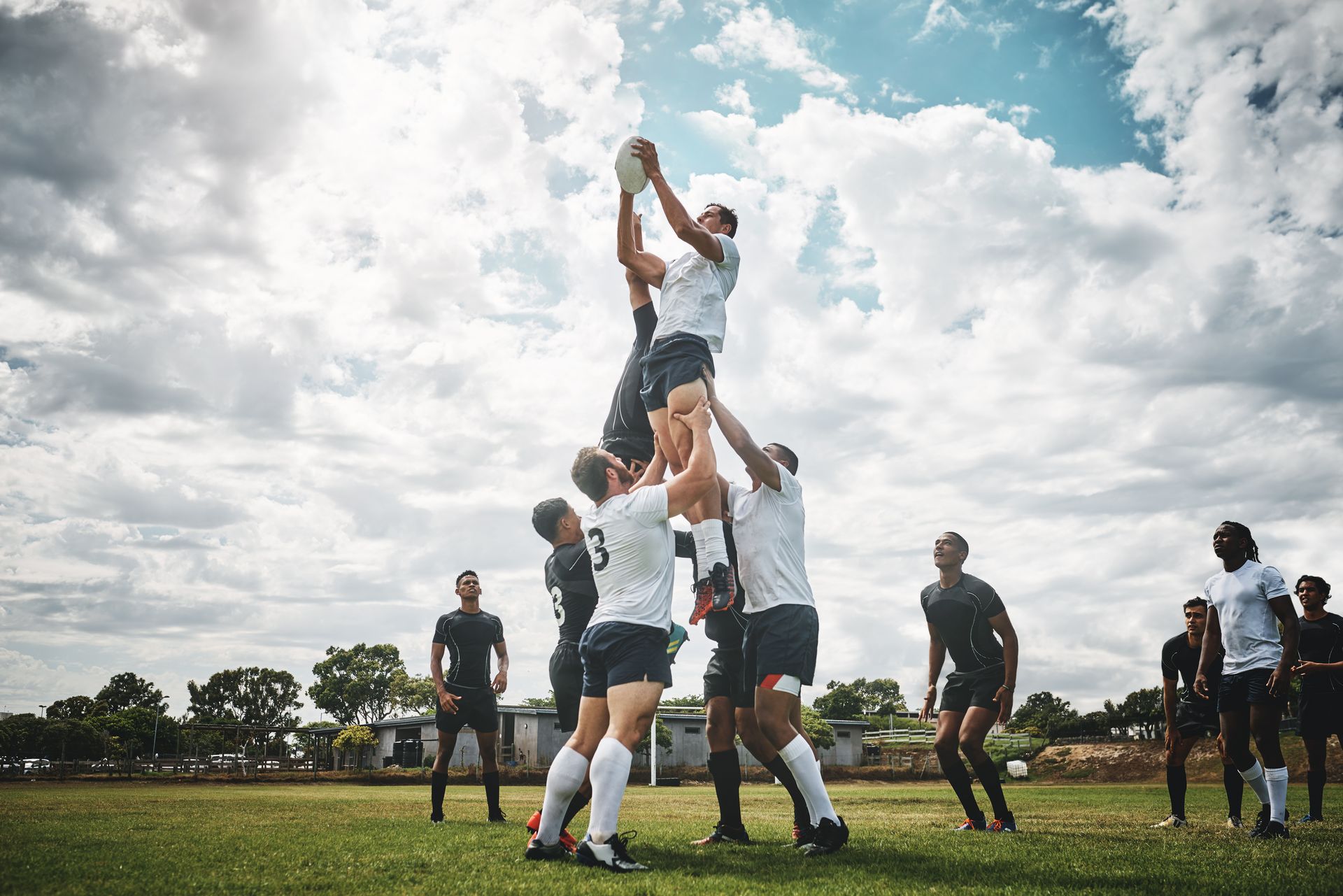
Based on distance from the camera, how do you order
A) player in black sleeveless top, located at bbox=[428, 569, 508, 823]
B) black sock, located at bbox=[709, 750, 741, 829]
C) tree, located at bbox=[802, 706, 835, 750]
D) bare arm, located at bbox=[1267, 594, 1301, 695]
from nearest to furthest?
black sock, located at bbox=[709, 750, 741, 829] < bare arm, located at bbox=[1267, 594, 1301, 695] < player in black sleeveless top, located at bbox=[428, 569, 508, 823] < tree, located at bbox=[802, 706, 835, 750]

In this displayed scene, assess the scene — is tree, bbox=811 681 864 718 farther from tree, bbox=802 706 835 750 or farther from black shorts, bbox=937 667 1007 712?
black shorts, bbox=937 667 1007 712

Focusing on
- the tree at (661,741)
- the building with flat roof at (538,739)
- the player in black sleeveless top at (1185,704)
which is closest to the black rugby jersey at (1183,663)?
the player in black sleeveless top at (1185,704)

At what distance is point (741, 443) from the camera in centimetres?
612

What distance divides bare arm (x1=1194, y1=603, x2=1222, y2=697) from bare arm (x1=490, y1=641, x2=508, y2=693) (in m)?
7.33

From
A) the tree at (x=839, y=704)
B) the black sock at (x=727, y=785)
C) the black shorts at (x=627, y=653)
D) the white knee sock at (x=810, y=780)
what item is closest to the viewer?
the black shorts at (x=627, y=653)

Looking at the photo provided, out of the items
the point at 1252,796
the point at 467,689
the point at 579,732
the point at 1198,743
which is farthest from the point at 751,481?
the point at 1198,743

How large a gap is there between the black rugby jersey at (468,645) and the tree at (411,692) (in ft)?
226

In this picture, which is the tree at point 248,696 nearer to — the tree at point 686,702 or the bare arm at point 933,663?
the tree at point 686,702

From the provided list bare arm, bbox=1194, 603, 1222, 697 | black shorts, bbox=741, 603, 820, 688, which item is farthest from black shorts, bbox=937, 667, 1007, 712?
black shorts, bbox=741, 603, 820, 688

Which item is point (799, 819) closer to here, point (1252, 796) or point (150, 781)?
point (1252, 796)

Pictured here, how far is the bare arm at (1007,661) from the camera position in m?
8.13

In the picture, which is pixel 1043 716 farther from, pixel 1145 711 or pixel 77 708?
pixel 77 708

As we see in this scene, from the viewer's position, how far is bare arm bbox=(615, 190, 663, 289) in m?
7.12

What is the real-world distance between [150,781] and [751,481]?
124ft
